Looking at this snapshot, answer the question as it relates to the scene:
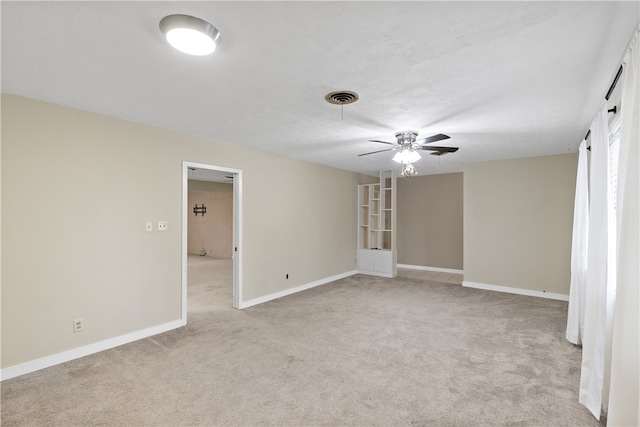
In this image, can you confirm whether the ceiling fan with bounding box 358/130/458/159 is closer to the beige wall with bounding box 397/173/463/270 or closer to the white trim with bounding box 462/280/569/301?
the white trim with bounding box 462/280/569/301

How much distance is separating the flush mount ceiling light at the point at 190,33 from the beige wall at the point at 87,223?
2042 mm

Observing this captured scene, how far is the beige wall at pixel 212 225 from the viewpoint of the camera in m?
10.3

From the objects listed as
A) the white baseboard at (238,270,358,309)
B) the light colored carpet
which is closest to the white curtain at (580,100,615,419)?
the light colored carpet

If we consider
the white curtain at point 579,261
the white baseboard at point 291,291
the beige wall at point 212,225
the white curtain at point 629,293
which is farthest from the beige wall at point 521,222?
the beige wall at point 212,225

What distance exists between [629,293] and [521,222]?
4.38m

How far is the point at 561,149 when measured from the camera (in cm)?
476

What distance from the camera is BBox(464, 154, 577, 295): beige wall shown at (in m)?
5.17

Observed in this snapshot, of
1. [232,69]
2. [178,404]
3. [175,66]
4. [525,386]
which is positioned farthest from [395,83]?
[178,404]

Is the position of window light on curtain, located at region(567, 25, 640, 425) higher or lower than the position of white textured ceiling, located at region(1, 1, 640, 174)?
lower

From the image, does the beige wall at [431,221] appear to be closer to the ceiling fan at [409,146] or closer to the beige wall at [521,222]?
the beige wall at [521,222]

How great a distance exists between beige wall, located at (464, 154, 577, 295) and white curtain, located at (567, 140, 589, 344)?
1808 mm

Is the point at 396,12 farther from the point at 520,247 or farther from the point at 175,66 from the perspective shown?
the point at 520,247

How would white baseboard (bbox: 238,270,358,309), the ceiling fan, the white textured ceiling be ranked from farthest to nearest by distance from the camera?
white baseboard (bbox: 238,270,358,309), the ceiling fan, the white textured ceiling

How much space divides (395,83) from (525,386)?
269cm
